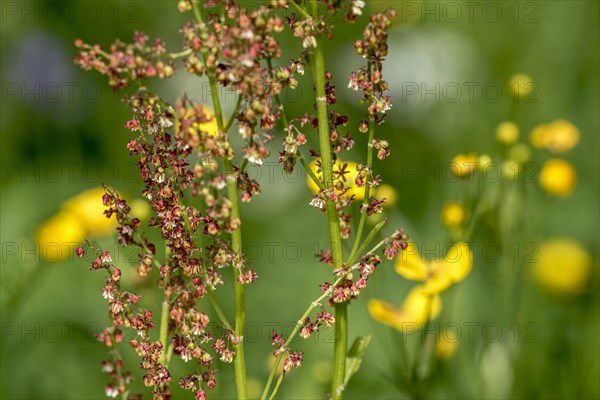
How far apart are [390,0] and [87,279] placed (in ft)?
6.65

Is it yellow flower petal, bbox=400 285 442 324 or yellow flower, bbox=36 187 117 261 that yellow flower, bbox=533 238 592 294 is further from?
yellow flower, bbox=36 187 117 261

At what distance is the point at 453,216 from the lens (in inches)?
88.0

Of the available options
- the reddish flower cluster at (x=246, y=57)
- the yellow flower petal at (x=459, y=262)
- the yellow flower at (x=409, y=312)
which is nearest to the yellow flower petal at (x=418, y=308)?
the yellow flower at (x=409, y=312)

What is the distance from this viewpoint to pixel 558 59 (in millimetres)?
3994

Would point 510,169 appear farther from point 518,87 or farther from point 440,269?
point 440,269

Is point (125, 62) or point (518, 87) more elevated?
point (125, 62)

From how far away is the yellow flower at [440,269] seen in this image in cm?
205

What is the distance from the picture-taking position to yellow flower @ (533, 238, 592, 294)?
2732 mm

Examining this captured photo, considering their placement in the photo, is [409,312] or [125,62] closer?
[125,62]

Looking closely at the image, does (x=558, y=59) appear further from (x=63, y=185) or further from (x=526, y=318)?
(x=63, y=185)

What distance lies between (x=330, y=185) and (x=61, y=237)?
1445 mm

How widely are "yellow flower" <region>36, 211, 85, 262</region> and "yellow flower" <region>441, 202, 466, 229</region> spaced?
1.03 metres

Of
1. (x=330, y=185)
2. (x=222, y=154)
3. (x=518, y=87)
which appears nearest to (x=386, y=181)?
(x=518, y=87)

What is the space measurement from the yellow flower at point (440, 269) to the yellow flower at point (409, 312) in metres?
0.03
